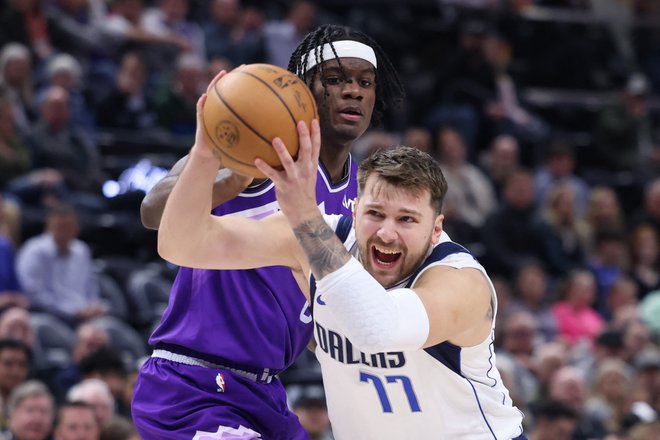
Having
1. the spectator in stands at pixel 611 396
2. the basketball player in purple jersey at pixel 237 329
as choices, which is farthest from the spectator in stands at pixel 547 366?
the basketball player in purple jersey at pixel 237 329

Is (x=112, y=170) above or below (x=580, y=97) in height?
below

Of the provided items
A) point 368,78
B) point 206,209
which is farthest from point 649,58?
point 206,209

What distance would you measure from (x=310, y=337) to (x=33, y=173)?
5.77 m

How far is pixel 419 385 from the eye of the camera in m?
4.02

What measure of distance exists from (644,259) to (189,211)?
938 cm

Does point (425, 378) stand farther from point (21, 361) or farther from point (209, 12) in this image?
point (209, 12)

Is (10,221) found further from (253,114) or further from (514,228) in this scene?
(253,114)

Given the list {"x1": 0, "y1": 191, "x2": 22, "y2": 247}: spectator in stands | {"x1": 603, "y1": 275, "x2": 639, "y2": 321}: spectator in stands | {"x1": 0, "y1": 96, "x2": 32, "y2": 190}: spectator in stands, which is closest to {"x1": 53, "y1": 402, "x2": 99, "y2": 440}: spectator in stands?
{"x1": 0, "y1": 191, "x2": 22, "y2": 247}: spectator in stands

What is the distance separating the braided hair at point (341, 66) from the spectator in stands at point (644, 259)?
26.0ft

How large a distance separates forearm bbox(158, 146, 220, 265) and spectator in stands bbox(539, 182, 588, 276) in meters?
8.62

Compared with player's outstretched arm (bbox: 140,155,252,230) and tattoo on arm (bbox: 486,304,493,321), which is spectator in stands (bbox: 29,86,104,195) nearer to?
player's outstretched arm (bbox: 140,155,252,230)

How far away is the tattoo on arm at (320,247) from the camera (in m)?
3.59

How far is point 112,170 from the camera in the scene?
421 inches

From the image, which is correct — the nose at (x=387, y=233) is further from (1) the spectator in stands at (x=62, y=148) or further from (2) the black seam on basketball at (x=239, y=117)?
(1) the spectator in stands at (x=62, y=148)
